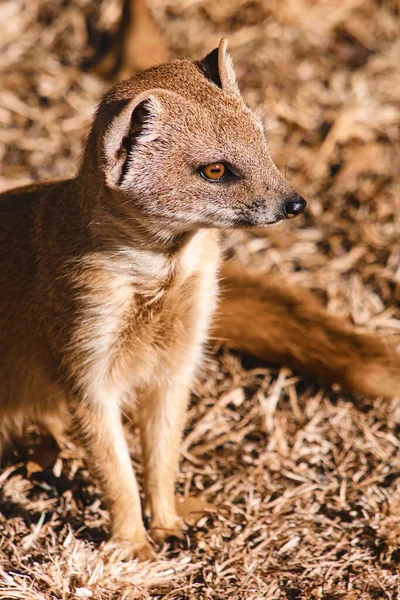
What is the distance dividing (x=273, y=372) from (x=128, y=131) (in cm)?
163

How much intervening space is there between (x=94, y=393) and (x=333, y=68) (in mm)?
3211

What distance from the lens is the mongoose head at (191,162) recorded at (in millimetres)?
2494

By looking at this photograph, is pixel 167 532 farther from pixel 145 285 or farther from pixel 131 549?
pixel 145 285

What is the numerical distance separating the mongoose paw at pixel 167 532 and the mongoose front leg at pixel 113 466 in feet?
0.34

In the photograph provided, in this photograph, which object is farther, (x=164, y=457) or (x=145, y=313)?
(x=164, y=457)

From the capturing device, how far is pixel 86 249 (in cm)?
275

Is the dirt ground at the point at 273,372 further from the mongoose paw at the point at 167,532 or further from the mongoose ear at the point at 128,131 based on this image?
the mongoose ear at the point at 128,131

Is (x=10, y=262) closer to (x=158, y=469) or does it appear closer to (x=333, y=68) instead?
(x=158, y=469)

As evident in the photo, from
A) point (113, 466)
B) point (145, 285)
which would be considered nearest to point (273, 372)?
point (113, 466)

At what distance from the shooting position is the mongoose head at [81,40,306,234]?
2.49 meters

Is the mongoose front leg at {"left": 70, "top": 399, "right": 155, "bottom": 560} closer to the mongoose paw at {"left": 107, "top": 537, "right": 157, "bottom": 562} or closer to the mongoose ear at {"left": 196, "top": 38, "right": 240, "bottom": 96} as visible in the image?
the mongoose paw at {"left": 107, "top": 537, "right": 157, "bottom": 562}

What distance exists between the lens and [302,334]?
3.45 meters

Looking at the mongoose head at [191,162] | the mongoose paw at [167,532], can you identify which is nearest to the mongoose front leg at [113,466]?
the mongoose paw at [167,532]

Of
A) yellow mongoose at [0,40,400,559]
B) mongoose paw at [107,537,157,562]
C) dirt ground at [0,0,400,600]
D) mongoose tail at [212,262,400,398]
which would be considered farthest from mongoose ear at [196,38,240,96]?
mongoose paw at [107,537,157,562]
